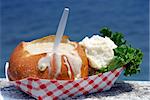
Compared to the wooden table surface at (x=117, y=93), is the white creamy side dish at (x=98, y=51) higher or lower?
higher

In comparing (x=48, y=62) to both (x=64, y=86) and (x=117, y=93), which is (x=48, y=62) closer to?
(x=64, y=86)

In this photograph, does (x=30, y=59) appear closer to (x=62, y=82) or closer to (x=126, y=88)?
(x=62, y=82)

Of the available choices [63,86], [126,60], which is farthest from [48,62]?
[126,60]

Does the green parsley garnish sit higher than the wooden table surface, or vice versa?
the green parsley garnish

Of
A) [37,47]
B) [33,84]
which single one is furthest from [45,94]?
[37,47]
